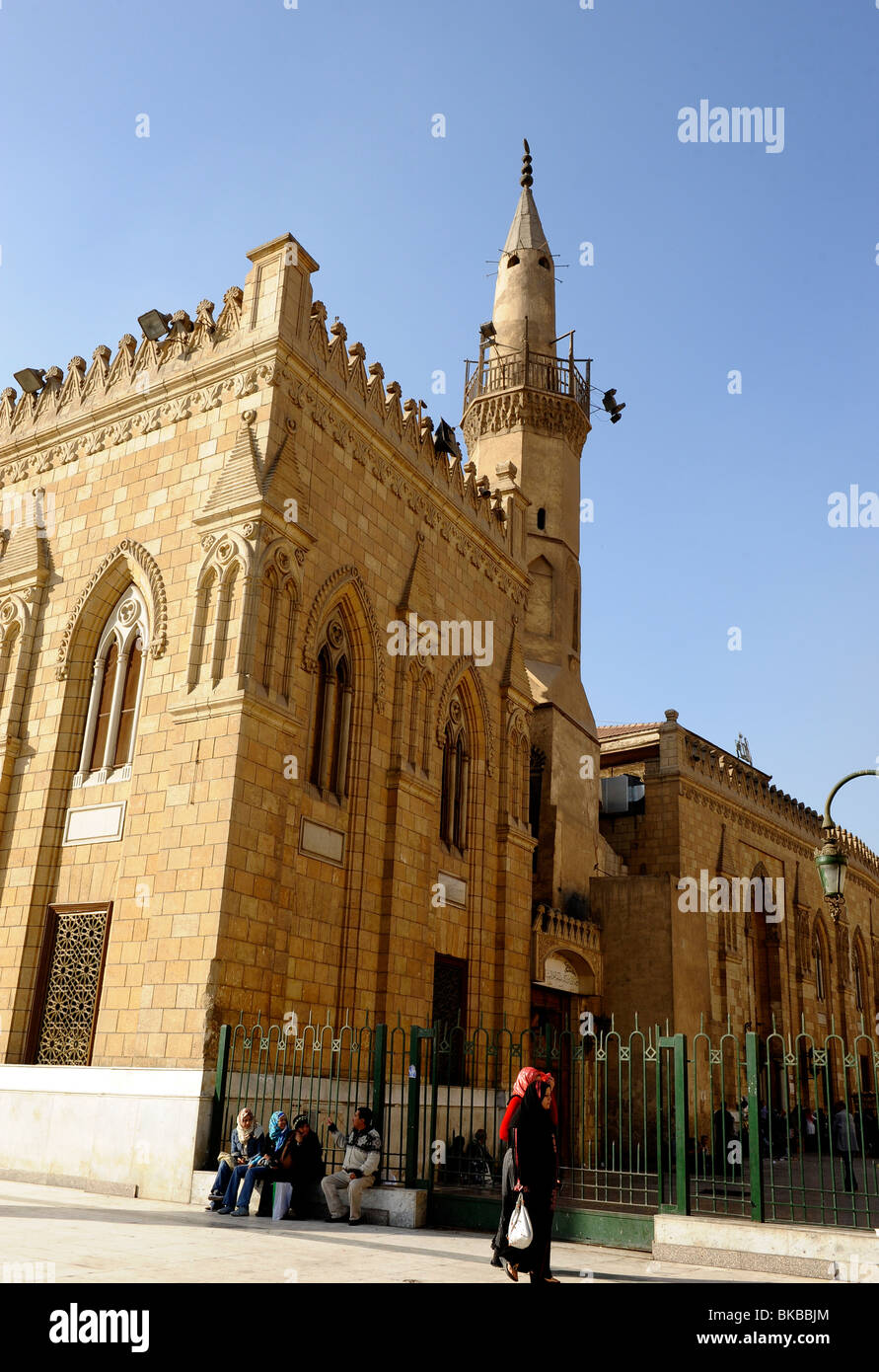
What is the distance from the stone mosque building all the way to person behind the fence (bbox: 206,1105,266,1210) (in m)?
0.71

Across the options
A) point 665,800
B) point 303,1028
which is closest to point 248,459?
point 303,1028

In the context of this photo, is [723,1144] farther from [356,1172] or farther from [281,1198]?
[281,1198]

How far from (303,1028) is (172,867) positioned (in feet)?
7.75

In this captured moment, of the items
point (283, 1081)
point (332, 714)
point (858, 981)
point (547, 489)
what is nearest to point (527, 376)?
point (547, 489)

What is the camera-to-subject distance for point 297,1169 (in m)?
9.77

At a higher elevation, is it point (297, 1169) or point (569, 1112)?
point (569, 1112)

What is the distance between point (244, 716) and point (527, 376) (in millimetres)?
14783

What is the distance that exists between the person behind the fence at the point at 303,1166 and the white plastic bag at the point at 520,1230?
3.24 metres

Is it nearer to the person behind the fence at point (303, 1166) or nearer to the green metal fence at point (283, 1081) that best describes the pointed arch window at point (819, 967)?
the green metal fence at point (283, 1081)

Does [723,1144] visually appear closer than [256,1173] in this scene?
Yes

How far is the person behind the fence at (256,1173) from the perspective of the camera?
379 inches

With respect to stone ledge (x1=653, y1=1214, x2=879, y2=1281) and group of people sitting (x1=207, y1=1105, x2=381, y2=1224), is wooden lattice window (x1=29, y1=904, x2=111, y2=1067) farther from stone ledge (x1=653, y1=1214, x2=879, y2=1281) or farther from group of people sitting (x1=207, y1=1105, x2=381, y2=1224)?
stone ledge (x1=653, y1=1214, x2=879, y2=1281)

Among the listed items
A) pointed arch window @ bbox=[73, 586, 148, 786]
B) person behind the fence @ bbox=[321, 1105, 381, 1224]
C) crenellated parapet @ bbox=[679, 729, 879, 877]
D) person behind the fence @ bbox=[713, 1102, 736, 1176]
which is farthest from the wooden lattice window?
crenellated parapet @ bbox=[679, 729, 879, 877]

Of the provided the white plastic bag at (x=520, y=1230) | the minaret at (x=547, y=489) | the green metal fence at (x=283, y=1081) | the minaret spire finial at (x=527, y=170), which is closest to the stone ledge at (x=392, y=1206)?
the green metal fence at (x=283, y=1081)
